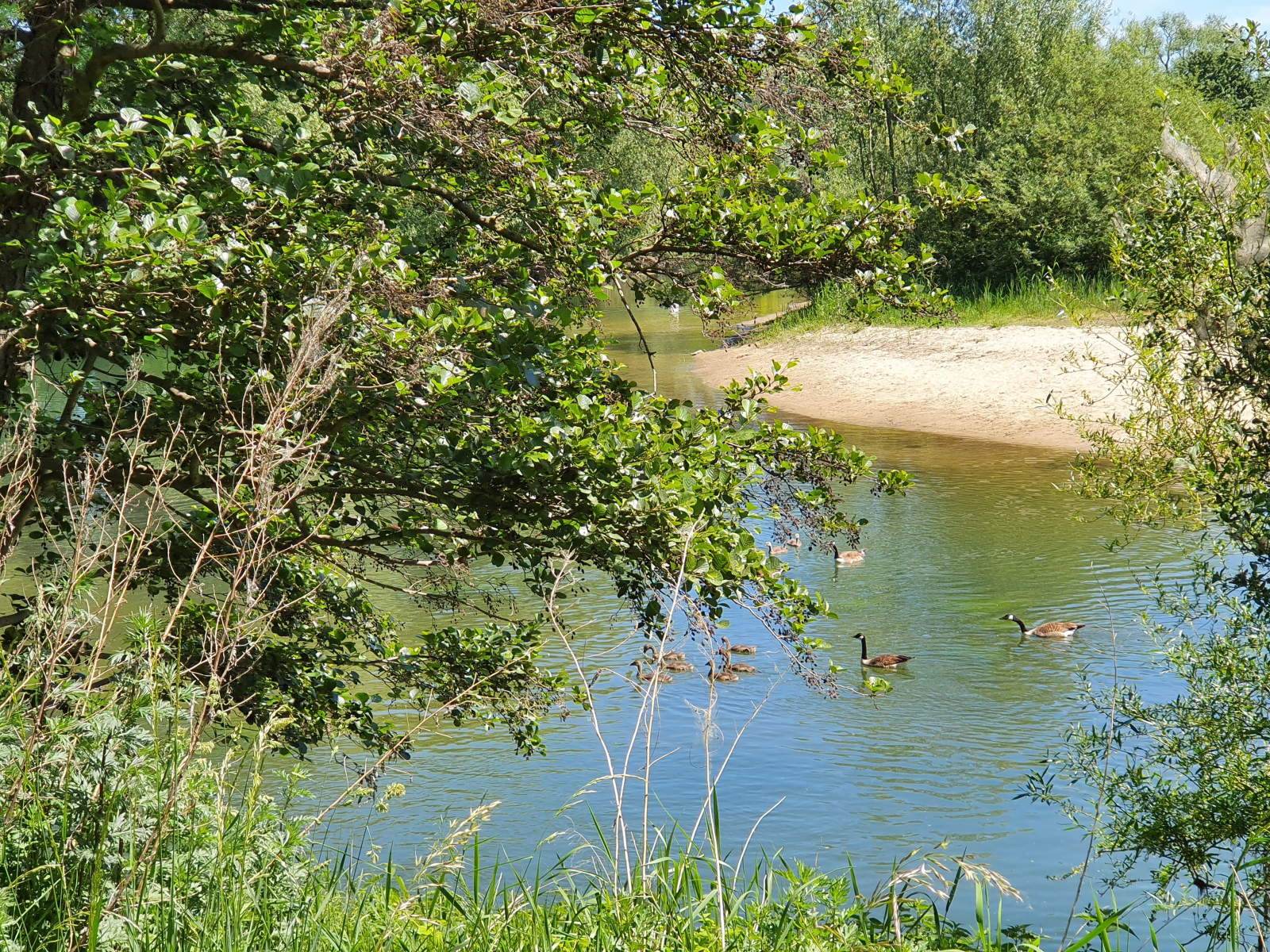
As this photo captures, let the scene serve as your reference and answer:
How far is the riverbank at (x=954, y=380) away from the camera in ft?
77.2

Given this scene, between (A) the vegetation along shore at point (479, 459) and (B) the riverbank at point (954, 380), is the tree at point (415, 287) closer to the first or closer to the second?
(A) the vegetation along shore at point (479, 459)

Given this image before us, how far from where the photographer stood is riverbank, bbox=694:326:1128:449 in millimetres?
23531

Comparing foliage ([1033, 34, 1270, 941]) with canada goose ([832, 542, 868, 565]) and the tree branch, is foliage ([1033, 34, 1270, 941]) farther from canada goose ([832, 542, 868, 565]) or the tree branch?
canada goose ([832, 542, 868, 565])

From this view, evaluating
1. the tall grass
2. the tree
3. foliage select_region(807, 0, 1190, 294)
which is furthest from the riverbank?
the tree

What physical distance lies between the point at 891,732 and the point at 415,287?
7.21 meters

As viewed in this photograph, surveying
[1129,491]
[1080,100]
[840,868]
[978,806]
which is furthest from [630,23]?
[1080,100]

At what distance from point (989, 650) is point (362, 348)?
31.7 ft

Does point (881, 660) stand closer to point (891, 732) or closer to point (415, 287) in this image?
point (891, 732)

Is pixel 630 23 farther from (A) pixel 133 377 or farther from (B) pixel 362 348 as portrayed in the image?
(A) pixel 133 377

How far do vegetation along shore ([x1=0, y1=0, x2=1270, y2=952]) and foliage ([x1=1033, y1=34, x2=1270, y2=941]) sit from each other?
0.10ft

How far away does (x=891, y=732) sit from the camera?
10328mm

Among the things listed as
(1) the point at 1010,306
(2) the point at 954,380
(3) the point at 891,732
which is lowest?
(3) the point at 891,732

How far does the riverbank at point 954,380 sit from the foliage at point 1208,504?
15.6 meters

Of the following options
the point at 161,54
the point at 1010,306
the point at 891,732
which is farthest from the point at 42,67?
the point at 1010,306
